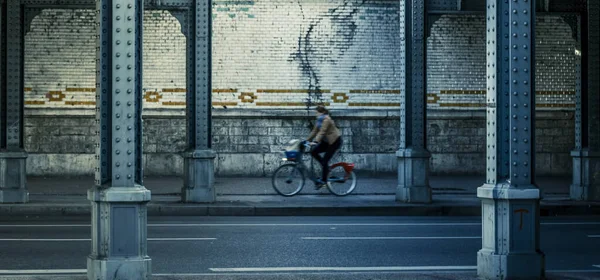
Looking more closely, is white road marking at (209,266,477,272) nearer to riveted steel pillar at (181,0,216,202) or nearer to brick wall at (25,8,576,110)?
riveted steel pillar at (181,0,216,202)

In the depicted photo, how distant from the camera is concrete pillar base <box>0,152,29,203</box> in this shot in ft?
59.0

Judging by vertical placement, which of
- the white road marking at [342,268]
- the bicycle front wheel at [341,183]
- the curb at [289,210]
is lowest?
the white road marking at [342,268]

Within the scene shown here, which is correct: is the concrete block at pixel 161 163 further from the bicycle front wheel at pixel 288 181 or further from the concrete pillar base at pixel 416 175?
the concrete pillar base at pixel 416 175

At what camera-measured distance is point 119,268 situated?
8117mm

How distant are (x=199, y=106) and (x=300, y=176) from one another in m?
3.17

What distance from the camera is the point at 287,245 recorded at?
12.5 meters

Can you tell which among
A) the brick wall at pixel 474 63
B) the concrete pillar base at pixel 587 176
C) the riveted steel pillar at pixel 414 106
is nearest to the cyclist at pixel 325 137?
the riveted steel pillar at pixel 414 106

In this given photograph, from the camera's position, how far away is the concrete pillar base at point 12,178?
1797cm

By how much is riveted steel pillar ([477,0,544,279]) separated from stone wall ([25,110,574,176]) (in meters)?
17.2

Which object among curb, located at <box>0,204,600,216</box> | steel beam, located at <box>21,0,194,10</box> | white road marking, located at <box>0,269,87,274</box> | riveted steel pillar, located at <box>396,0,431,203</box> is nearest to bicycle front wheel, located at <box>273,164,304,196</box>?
curb, located at <box>0,204,600,216</box>

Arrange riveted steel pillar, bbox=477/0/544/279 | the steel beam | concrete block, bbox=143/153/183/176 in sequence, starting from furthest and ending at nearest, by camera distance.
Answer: concrete block, bbox=143/153/183/176, the steel beam, riveted steel pillar, bbox=477/0/544/279

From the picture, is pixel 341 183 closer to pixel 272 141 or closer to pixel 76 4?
pixel 272 141

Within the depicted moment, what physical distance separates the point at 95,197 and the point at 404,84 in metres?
10.9

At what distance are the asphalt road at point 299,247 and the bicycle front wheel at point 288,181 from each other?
313 cm
